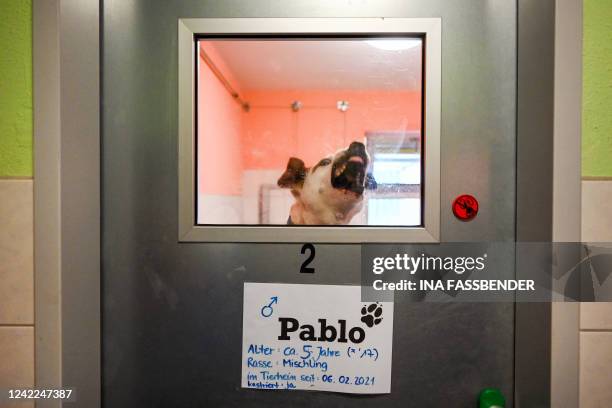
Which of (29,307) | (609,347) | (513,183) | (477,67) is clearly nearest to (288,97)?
(477,67)

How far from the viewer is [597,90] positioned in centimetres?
59

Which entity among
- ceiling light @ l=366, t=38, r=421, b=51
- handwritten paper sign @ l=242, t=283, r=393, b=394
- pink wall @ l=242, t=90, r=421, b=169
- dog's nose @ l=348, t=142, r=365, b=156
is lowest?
handwritten paper sign @ l=242, t=283, r=393, b=394

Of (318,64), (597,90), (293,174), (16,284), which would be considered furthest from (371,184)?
(16,284)

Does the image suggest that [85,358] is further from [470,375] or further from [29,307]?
[470,375]

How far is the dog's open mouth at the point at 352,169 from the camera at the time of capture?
727 mm

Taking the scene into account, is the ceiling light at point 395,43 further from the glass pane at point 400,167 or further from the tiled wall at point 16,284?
the tiled wall at point 16,284

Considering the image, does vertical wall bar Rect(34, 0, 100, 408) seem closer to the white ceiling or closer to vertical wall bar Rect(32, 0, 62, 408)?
vertical wall bar Rect(32, 0, 62, 408)

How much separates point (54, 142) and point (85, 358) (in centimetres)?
40

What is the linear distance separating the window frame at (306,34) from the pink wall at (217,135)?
0.02 meters

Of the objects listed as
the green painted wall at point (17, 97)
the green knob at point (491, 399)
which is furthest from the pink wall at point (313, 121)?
the green knob at point (491, 399)

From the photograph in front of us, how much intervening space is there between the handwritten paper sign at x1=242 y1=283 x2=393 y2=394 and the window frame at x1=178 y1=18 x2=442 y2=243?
0.11 meters

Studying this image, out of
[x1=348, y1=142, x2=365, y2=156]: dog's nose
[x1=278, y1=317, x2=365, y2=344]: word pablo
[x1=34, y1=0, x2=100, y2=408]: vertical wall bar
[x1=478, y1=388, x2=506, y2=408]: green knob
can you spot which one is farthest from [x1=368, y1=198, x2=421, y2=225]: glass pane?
[x1=34, y1=0, x2=100, y2=408]: vertical wall bar

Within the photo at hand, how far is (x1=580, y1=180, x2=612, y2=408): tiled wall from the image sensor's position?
1.94ft

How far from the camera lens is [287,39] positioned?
2.37ft
